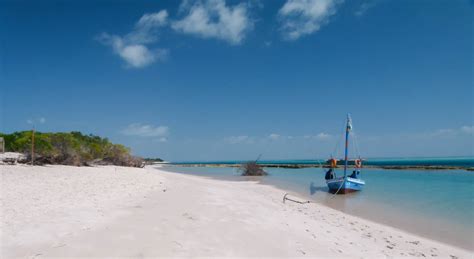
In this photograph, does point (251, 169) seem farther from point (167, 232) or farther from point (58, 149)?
point (167, 232)

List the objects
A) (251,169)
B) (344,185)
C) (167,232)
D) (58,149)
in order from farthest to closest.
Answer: (251,169) < (58,149) < (344,185) < (167,232)

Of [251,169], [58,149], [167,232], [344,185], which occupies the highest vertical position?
[58,149]

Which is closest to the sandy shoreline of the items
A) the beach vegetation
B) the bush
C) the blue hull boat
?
the blue hull boat

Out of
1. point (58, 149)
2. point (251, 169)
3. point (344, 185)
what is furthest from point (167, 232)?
point (251, 169)

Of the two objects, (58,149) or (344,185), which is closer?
(344,185)

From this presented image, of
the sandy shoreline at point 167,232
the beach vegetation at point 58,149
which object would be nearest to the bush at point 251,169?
the beach vegetation at point 58,149

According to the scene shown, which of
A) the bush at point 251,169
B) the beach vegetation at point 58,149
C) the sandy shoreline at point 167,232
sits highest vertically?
the beach vegetation at point 58,149

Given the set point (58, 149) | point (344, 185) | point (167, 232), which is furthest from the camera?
point (58, 149)

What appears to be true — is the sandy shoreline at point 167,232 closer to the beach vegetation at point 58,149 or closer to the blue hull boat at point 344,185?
the blue hull boat at point 344,185

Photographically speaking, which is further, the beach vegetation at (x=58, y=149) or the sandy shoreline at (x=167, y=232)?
the beach vegetation at (x=58, y=149)

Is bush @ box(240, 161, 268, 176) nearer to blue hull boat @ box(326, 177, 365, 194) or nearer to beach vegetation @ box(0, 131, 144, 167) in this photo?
beach vegetation @ box(0, 131, 144, 167)

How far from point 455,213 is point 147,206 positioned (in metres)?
13.4

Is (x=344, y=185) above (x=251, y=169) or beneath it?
above

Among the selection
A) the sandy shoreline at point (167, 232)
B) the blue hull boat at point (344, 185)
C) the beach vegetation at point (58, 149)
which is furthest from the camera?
the beach vegetation at point (58, 149)
